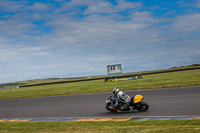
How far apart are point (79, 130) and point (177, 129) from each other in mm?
3197

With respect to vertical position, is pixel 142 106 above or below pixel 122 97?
below

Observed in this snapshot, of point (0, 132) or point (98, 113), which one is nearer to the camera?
point (0, 132)

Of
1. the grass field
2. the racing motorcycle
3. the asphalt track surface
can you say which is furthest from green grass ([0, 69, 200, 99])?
the racing motorcycle

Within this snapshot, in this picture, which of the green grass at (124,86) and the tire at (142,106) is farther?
the green grass at (124,86)

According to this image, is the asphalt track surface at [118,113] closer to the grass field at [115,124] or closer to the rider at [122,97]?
the rider at [122,97]

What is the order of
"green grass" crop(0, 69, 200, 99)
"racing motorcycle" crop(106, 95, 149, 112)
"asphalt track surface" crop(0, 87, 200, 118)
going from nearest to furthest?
"asphalt track surface" crop(0, 87, 200, 118) → "racing motorcycle" crop(106, 95, 149, 112) → "green grass" crop(0, 69, 200, 99)

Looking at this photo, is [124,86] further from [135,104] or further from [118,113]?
[135,104]

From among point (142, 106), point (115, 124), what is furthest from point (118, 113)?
point (115, 124)

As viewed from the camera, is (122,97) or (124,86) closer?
(122,97)

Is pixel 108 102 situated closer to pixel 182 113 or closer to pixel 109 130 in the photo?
pixel 182 113

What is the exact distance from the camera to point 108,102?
12.1 m

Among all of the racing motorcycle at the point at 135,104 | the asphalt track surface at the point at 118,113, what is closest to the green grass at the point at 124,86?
the asphalt track surface at the point at 118,113

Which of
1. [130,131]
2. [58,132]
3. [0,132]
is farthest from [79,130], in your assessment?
[0,132]

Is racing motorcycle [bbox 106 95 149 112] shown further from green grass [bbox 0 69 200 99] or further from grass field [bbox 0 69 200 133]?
green grass [bbox 0 69 200 99]
